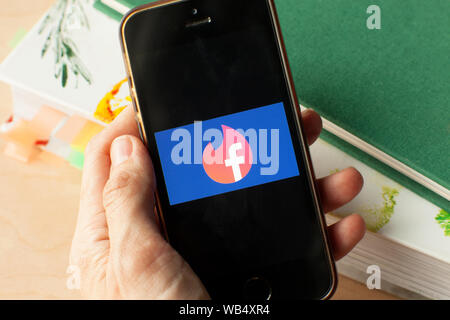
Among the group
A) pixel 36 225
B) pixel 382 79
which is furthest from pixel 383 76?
pixel 36 225

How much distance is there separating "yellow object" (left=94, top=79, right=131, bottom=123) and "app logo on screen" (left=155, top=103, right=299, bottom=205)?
0.13 metres

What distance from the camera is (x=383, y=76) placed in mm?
487

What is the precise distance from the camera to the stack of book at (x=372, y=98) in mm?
467

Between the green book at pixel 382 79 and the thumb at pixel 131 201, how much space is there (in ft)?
0.74

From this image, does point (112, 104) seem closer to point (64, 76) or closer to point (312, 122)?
point (64, 76)

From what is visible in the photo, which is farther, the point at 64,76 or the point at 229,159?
the point at 64,76

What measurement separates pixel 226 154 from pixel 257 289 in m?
0.15

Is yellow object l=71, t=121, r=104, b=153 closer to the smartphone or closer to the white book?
the smartphone

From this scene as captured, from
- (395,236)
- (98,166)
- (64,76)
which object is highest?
(64,76)

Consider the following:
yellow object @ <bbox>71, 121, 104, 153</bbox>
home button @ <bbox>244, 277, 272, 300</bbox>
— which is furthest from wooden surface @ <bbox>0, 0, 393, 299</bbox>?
home button @ <bbox>244, 277, 272, 300</bbox>

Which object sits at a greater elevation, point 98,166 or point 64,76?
point 64,76

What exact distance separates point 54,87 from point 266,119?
0.31 meters

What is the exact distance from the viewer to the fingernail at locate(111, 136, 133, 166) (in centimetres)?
41
